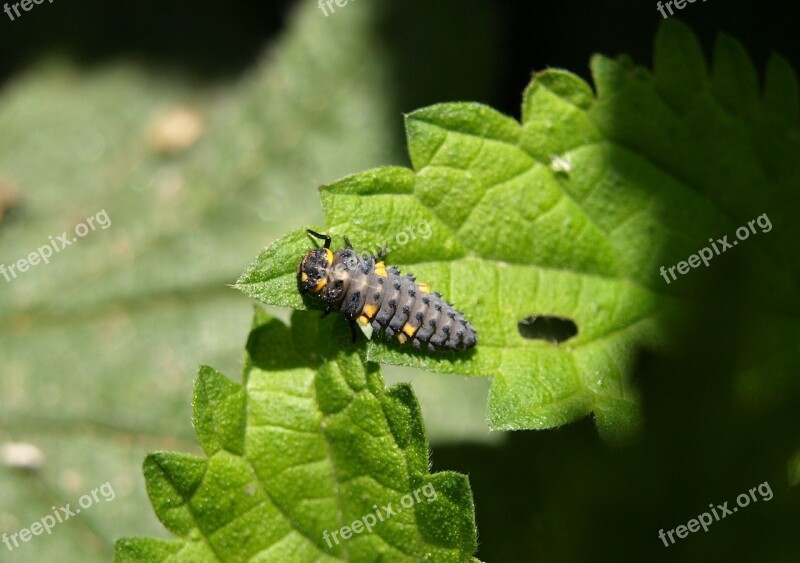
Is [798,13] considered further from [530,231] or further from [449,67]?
[530,231]

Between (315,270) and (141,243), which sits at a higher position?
(141,243)

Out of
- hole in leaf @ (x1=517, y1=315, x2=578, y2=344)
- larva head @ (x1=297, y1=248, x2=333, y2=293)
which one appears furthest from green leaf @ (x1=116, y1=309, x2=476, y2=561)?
hole in leaf @ (x1=517, y1=315, x2=578, y2=344)

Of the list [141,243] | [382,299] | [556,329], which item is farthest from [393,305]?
[141,243]

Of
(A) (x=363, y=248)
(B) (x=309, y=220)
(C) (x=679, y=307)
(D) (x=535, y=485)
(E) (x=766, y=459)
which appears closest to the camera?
(E) (x=766, y=459)

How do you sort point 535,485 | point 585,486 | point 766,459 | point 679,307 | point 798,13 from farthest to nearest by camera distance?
point 798,13
point 535,485
point 679,307
point 585,486
point 766,459

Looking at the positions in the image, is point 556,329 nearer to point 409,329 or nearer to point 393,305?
point 409,329

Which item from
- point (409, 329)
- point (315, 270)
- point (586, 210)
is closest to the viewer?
point (315, 270)

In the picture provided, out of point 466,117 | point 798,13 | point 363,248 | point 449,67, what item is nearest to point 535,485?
point 363,248

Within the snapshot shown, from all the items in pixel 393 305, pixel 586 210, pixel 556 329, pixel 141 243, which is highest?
pixel 141 243
